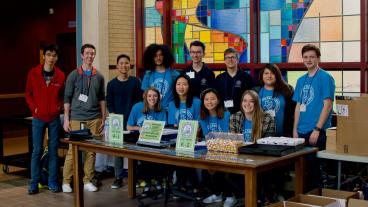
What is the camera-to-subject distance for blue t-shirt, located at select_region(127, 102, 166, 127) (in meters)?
Result: 5.25

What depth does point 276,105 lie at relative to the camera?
4.96 meters

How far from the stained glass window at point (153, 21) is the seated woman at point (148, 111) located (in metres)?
2.29

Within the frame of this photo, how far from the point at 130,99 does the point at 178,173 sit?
1086 mm

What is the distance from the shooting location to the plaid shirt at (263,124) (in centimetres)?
469

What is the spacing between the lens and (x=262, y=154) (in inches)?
156

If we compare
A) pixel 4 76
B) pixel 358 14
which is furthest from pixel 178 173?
pixel 4 76

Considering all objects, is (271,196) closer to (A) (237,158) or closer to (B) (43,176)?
(A) (237,158)

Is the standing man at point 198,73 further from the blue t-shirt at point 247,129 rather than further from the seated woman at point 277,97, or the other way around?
the blue t-shirt at point 247,129

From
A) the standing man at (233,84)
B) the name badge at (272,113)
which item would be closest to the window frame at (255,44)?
the standing man at (233,84)

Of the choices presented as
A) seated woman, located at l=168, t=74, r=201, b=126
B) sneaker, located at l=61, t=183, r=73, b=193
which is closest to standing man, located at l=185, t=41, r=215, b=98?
seated woman, located at l=168, t=74, r=201, b=126

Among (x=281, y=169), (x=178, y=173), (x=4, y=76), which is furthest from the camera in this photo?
(x=4, y=76)

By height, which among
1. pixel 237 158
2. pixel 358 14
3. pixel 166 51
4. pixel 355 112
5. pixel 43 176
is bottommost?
pixel 43 176

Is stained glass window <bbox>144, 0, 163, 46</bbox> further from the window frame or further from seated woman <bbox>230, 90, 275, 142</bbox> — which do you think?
seated woman <bbox>230, 90, 275, 142</bbox>

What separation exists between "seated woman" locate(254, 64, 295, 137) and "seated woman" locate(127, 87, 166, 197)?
1002mm
